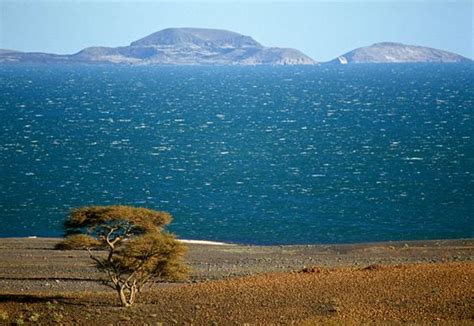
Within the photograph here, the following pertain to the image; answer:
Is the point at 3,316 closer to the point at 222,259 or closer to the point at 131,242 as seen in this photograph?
the point at 131,242

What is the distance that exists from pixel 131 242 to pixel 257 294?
473cm

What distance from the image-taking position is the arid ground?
80.3 ft

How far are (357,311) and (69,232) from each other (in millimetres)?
10015

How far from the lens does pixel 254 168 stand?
68250 millimetres

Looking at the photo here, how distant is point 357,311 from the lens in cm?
2461

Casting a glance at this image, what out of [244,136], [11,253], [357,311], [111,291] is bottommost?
[244,136]

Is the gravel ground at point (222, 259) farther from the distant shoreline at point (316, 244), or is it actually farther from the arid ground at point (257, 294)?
the distant shoreline at point (316, 244)

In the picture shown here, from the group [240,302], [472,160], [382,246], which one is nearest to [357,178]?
[472,160]

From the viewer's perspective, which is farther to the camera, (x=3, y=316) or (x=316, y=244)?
(x=316, y=244)

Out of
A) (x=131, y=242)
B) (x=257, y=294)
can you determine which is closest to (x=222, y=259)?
(x=257, y=294)

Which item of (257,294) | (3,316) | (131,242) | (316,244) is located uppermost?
(131,242)

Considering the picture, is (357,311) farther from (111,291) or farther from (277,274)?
(111,291)

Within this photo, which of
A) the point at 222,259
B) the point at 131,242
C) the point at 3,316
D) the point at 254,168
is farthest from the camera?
the point at 254,168

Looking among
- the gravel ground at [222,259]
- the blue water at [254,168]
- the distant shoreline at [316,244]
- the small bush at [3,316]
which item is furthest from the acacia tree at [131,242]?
the blue water at [254,168]
